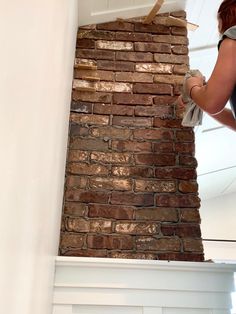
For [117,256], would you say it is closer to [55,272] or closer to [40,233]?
[55,272]

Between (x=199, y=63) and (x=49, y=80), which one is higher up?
(x=199, y=63)

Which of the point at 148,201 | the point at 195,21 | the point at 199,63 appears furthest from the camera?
the point at 199,63

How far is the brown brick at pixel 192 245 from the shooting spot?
1618 mm

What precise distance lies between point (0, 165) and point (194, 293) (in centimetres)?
123

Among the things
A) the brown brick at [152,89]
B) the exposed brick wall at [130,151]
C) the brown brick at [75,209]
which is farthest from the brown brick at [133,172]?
the brown brick at [152,89]

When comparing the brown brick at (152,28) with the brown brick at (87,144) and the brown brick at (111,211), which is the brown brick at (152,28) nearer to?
the brown brick at (87,144)

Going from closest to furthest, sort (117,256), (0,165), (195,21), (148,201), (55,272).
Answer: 1. (0,165)
2. (55,272)
3. (117,256)
4. (148,201)
5. (195,21)

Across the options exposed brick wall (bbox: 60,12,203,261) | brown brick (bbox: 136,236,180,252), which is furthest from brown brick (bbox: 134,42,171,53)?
brown brick (bbox: 136,236,180,252)

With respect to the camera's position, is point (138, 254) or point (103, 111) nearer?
point (138, 254)

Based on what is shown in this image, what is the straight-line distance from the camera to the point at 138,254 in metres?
1.60

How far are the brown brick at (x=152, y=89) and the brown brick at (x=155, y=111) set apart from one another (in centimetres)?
10

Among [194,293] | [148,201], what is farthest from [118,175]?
[194,293]

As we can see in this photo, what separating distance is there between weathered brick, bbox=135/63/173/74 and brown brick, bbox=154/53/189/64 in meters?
0.03

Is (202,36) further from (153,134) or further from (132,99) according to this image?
(153,134)
